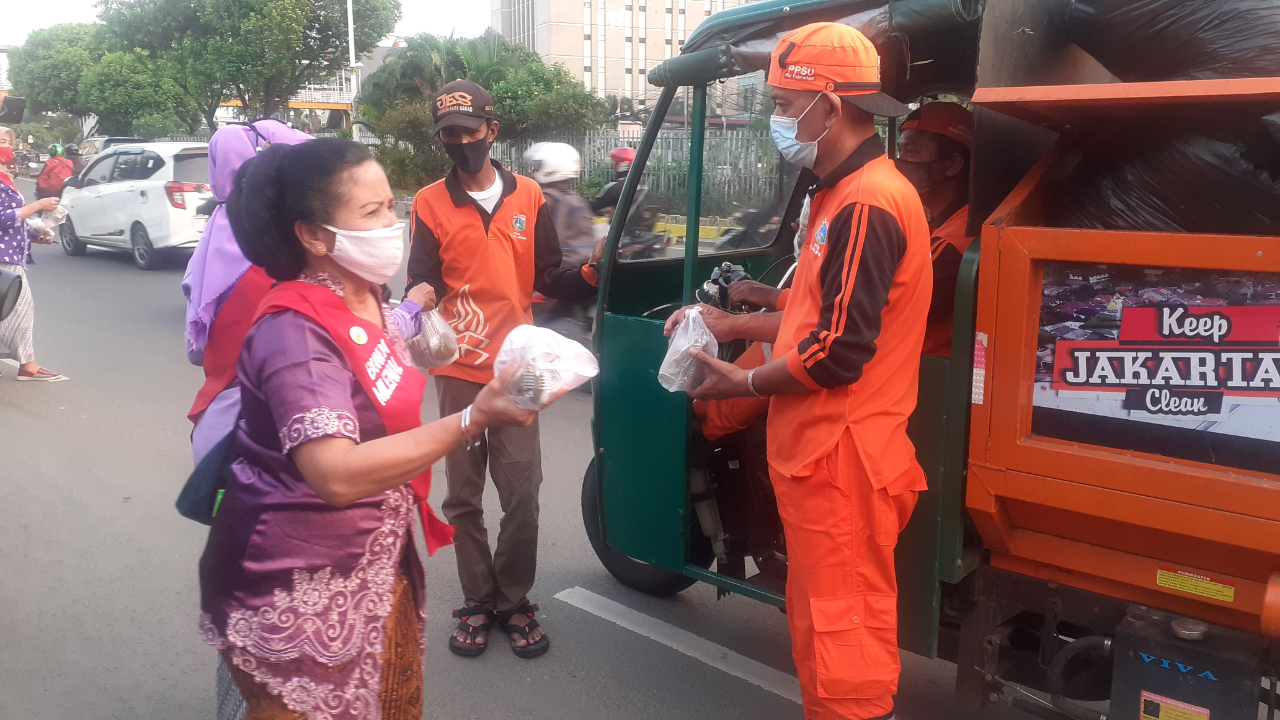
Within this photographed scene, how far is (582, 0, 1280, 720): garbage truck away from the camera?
2.03 m

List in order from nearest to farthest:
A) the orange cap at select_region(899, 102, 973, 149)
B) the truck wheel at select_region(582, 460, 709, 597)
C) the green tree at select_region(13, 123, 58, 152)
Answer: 1. the orange cap at select_region(899, 102, 973, 149)
2. the truck wheel at select_region(582, 460, 709, 597)
3. the green tree at select_region(13, 123, 58, 152)

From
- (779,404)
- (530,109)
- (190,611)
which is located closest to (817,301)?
(779,404)

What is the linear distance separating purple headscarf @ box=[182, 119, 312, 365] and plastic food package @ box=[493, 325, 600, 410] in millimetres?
1045

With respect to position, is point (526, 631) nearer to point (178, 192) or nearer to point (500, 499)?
point (500, 499)

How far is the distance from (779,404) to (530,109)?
2435cm

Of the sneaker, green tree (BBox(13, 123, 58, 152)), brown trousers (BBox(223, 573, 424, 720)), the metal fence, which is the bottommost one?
the sneaker

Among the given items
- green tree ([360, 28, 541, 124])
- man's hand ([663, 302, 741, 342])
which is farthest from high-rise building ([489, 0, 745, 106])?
man's hand ([663, 302, 741, 342])

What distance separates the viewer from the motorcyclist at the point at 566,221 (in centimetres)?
620

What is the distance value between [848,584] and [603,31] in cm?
8963

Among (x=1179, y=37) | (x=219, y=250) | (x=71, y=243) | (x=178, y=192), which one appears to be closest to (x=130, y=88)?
(x=71, y=243)

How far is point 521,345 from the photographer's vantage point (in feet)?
5.50

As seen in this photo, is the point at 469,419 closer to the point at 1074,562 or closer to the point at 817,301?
the point at 817,301

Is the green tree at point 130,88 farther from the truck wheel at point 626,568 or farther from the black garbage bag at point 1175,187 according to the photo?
the black garbage bag at point 1175,187

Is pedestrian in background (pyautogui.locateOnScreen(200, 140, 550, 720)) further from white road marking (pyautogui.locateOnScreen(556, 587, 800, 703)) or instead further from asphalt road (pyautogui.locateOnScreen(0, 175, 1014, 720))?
white road marking (pyautogui.locateOnScreen(556, 587, 800, 703))
